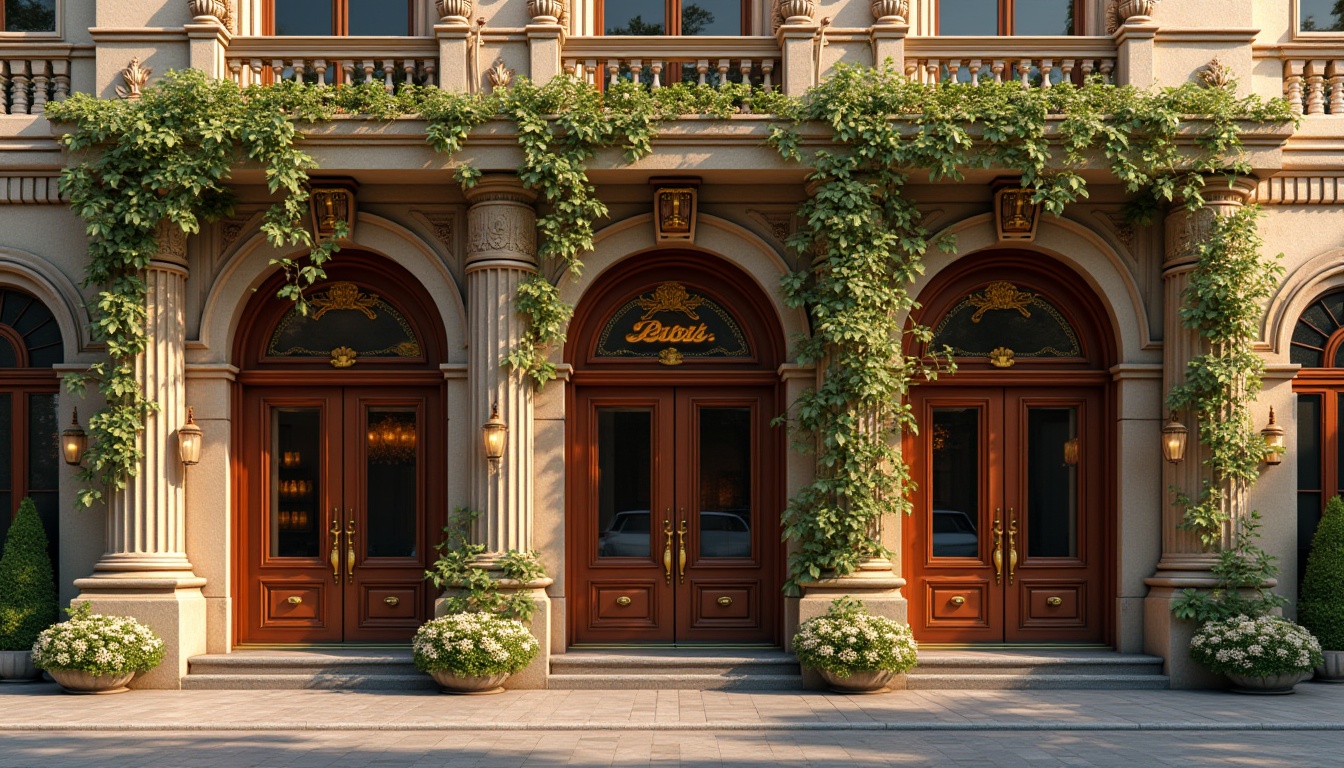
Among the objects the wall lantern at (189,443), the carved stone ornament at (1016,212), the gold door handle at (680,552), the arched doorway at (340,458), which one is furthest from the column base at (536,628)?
the carved stone ornament at (1016,212)

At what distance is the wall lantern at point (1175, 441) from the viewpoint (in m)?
12.6

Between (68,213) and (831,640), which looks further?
(68,213)

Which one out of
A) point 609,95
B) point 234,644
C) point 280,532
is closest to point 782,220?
point 609,95

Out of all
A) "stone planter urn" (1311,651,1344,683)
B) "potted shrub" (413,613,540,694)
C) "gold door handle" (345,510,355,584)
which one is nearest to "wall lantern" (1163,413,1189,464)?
"stone planter urn" (1311,651,1344,683)

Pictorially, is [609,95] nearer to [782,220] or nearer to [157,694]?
[782,220]

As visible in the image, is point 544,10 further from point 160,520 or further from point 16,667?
point 16,667

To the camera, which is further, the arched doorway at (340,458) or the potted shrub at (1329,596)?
the arched doorway at (340,458)

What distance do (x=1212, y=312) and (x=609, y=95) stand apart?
6381mm

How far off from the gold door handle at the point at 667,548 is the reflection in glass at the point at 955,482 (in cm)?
282

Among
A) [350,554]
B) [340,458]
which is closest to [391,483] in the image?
[340,458]

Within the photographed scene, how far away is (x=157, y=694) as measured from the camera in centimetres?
1209

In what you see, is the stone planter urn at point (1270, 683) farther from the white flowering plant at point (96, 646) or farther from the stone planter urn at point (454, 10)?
the white flowering plant at point (96, 646)

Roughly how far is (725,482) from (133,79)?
24.2ft

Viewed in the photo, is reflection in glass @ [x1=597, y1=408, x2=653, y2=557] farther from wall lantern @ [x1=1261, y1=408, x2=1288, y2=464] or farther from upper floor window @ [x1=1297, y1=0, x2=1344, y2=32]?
upper floor window @ [x1=1297, y1=0, x2=1344, y2=32]
